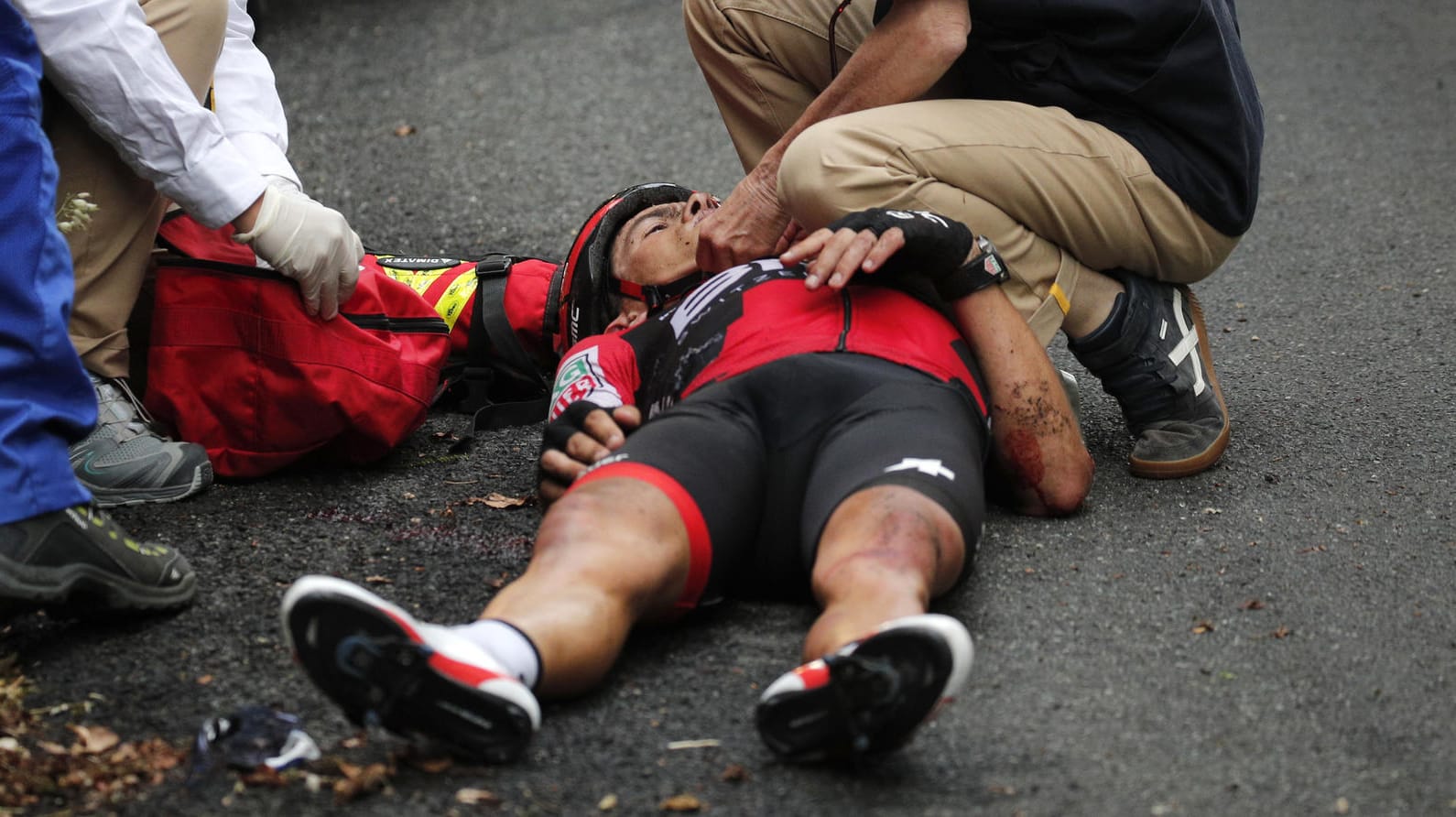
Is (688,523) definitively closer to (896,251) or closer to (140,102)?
(896,251)

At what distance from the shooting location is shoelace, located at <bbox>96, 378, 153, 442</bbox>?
266cm

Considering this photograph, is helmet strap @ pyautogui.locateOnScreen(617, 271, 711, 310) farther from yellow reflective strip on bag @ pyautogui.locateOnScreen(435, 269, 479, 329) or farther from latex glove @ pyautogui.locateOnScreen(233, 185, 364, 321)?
latex glove @ pyautogui.locateOnScreen(233, 185, 364, 321)

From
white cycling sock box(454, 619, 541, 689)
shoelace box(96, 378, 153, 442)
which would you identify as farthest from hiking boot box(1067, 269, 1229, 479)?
shoelace box(96, 378, 153, 442)

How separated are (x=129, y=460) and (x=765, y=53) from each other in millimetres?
1645

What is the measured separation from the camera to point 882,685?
5.33 ft

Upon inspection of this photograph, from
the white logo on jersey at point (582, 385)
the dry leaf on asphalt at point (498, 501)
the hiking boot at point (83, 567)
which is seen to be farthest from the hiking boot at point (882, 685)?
the dry leaf on asphalt at point (498, 501)

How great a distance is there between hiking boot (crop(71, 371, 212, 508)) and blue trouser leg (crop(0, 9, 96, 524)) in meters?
0.53

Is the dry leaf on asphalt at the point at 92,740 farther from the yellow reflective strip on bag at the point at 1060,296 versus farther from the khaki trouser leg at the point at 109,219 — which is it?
the yellow reflective strip on bag at the point at 1060,296

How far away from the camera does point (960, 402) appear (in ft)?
7.82

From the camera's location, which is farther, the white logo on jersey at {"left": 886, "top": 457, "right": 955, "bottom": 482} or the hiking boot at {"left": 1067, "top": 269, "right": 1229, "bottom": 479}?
the hiking boot at {"left": 1067, "top": 269, "right": 1229, "bottom": 479}

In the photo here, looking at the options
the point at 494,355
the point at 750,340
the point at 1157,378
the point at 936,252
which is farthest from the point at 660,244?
the point at 1157,378

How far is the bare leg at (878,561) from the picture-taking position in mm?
1844

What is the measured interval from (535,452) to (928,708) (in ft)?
5.07

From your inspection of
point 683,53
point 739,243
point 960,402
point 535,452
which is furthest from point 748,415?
point 683,53
